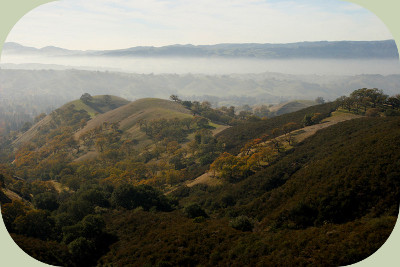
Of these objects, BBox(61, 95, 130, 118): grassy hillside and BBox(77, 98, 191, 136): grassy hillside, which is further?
BBox(61, 95, 130, 118): grassy hillside

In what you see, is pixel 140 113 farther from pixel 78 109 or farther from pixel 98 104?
pixel 98 104

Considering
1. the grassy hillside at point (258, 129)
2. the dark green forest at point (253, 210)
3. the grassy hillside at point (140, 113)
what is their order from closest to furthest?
1. the dark green forest at point (253, 210)
2. the grassy hillside at point (258, 129)
3. the grassy hillside at point (140, 113)

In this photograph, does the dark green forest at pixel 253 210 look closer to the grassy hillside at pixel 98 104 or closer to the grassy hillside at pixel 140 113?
the grassy hillside at pixel 140 113

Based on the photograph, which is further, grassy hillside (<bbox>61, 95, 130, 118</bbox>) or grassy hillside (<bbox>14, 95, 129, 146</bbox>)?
grassy hillside (<bbox>61, 95, 130, 118</bbox>)

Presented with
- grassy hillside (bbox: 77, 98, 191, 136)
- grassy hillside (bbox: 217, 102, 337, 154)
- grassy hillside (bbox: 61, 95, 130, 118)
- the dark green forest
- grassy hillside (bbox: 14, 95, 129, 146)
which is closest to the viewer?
the dark green forest

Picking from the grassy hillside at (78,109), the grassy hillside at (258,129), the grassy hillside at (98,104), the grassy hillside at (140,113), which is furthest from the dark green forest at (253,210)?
the grassy hillside at (98,104)

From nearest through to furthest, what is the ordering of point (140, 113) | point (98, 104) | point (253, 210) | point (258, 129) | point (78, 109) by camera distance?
point (253, 210)
point (258, 129)
point (140, 113)
point (78, 109)
point (98, 104)

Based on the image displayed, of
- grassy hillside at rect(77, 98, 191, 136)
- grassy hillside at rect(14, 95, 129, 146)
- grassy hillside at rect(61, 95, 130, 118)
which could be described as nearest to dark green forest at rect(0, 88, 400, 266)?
grassy hillside at rect(77, 98, 191, 136)

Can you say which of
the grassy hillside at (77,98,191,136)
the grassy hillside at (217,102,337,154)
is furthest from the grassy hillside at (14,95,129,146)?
the grassy hillside at (217,102,337,154)

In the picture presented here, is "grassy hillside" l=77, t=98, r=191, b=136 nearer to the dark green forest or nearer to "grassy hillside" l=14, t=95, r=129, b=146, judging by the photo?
"grassy hillside" l=14, t=95, r=129, b=146

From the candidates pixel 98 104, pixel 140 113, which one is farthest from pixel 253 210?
pixel 98 104

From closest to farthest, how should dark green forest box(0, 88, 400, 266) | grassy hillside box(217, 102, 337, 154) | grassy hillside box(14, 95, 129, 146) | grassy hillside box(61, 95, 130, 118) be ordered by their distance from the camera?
1. dark green forest box(0, 88, 400, 266)
2. grassy hillside box(217, 102, 337, 154)
3. grassy hillside box(14, 95, 129, 146)
4. grassy hillside box(61, 95, 130, 118)

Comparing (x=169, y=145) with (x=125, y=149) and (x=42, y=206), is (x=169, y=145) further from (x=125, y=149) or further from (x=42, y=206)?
(x=42, y=206)
